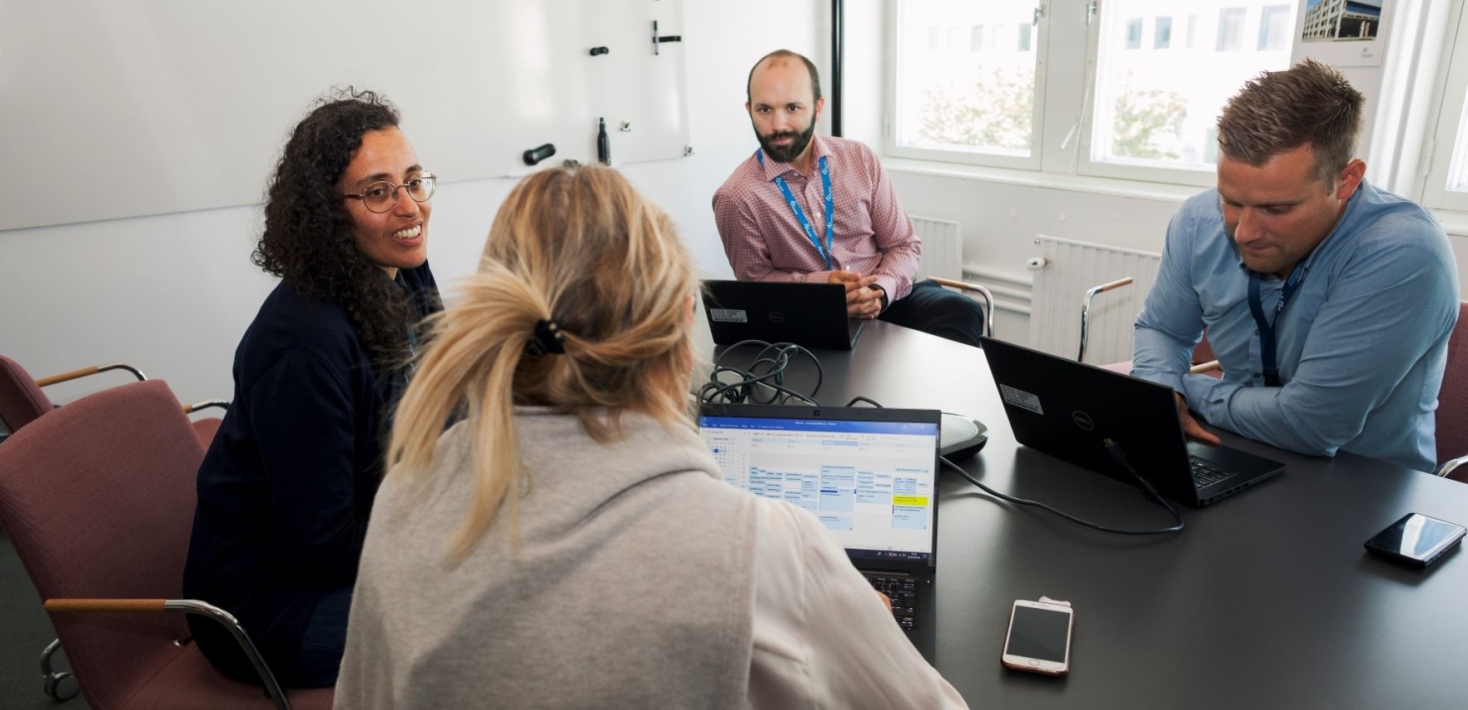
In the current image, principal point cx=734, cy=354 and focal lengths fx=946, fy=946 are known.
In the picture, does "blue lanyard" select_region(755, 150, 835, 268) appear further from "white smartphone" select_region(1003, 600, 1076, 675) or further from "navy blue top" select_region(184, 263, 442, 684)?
"white smartphone" select_region(1003, 600, 1076, 675)

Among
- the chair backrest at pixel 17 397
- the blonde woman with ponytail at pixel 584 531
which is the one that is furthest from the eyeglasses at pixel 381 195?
the chair backrest at pixel 17 397

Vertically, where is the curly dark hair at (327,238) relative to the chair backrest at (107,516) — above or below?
above

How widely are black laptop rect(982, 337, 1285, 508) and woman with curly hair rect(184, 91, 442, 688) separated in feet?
3.33

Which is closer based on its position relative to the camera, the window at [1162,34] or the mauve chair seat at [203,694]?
the mauve chair seat at [203,694]

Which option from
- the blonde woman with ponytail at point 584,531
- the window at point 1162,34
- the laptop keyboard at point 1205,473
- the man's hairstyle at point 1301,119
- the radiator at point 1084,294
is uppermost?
the window at point 1162,34

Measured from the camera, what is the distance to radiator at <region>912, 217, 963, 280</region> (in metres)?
3.98

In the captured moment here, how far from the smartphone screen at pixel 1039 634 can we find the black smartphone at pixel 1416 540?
466 millimetres

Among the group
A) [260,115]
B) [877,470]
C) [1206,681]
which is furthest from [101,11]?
[1206,681]

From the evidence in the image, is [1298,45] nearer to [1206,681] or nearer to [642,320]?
[1206,681]

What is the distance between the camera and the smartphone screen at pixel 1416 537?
48.4 inches

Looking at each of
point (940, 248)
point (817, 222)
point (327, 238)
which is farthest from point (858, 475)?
point (940, 248)

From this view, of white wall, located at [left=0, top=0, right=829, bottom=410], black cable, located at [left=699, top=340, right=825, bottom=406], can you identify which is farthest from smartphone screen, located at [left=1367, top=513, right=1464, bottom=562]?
white wall, located at [left=0, top=0, right=829, bottom=410]

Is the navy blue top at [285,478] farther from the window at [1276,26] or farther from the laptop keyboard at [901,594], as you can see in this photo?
the window at [1276,26]

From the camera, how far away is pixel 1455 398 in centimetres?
190
